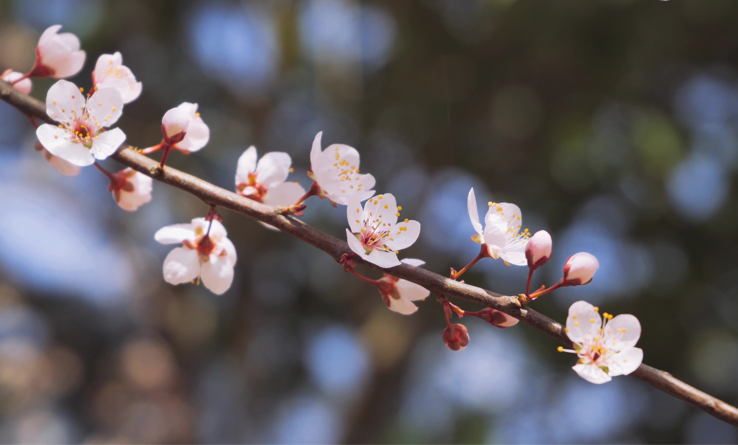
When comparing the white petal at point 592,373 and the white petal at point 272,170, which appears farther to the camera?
the white petal at point 272,170

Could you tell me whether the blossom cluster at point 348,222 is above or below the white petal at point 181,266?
above

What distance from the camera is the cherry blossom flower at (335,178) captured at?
54 centimetres

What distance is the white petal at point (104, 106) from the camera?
1.79 feet

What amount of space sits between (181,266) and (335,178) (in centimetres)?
28

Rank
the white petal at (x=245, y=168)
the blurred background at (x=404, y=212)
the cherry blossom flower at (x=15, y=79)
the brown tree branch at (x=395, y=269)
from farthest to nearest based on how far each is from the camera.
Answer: the blurred background at (x=404, y=212) → the white petal at (x=245, y=168) → the cherry blossom flower at (x=15, y=79) → the brown tree branch at (x=395, y=269)

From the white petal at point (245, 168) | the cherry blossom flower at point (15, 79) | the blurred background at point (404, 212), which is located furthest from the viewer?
the blurred background at point (404, 212)

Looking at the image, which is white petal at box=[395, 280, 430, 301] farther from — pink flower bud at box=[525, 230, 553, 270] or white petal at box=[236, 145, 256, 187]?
white petal at box=[236, 145, 256, 187]

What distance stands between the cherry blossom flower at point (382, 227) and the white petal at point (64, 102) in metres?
0.37

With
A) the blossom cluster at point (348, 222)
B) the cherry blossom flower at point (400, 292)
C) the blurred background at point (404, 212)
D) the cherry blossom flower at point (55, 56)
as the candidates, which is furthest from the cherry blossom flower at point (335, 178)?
the blurred background at point (404, 212)

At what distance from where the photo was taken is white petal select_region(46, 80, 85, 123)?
54cm

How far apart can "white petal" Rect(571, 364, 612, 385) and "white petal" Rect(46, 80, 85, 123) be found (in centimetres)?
68

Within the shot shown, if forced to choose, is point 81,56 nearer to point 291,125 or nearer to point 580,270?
point 580,270

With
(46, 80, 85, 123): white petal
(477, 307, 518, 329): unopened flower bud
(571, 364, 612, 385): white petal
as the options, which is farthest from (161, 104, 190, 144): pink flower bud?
(571, 364, 612, 385): white petal

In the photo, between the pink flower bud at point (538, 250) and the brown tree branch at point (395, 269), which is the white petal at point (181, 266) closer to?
the brown tree branch at point (395, 269)
